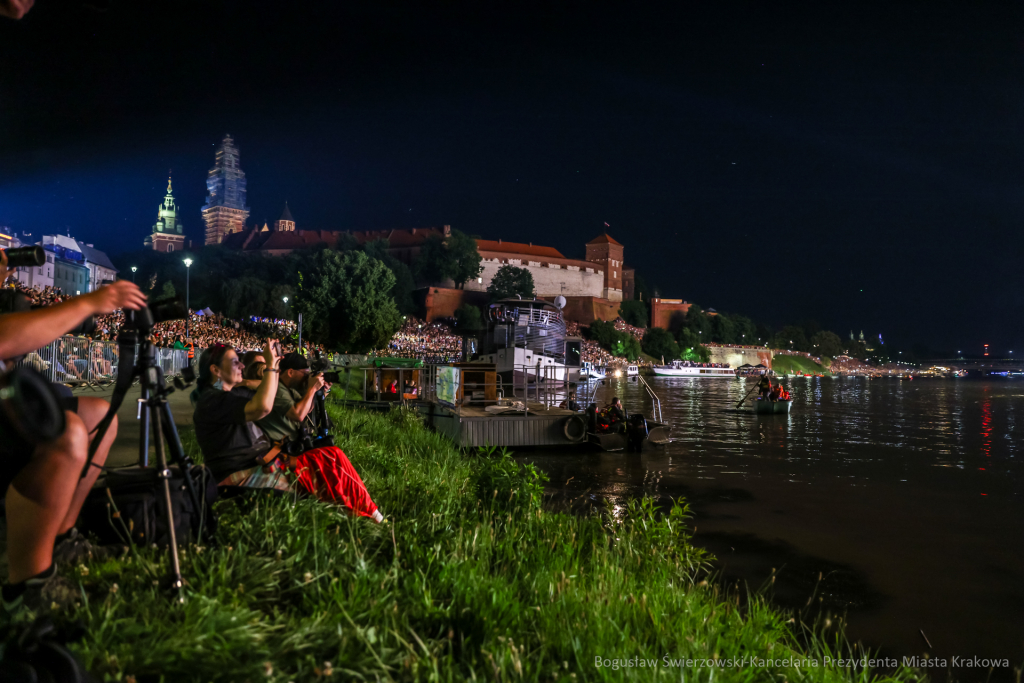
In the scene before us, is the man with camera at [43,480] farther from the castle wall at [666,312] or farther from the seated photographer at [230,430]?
the castle wall at [666,312]

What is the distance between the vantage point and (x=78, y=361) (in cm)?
1509

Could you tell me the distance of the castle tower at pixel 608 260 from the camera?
121m

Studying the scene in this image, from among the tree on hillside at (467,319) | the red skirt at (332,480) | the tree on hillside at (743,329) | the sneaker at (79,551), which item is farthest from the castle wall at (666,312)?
the sneaker at (79,551)

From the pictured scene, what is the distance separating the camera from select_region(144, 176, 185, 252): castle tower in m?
180

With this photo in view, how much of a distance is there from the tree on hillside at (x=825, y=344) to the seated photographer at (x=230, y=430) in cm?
18843

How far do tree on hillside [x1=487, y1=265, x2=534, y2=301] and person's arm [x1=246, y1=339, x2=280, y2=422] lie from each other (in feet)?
305

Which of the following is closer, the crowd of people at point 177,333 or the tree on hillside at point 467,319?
the crowd of people at point 177,333

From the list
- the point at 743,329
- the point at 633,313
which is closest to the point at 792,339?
the point at 743,329

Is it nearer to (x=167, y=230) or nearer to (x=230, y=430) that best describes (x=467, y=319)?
(x=230, y=430)

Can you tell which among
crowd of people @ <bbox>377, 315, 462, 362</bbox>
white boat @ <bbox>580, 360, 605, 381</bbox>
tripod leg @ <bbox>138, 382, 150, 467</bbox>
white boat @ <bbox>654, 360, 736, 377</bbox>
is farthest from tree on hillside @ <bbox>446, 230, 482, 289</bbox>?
tripod leg @ <bbox>138, 382, 150, 467</bbox>

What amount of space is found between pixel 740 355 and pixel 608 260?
3564cm

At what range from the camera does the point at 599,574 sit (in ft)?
14.9

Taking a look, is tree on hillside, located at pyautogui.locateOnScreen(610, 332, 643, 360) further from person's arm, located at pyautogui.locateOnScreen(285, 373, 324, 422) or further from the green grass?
person's arm, located at pyautogui.locateOnScreen(285, 373, 324, 422)

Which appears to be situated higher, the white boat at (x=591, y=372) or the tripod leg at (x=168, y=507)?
the white boat at (x=591, y=372)
